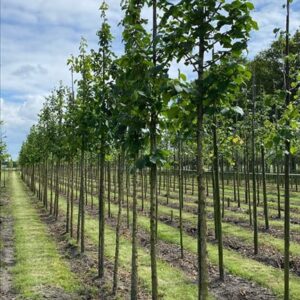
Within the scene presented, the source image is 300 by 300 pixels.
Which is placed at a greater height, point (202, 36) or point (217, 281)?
point (202, 36)

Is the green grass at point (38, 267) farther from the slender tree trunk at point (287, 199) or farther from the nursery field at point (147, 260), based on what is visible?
the slender tree trunk at point (287, 199)

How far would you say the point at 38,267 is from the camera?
12.9 metres

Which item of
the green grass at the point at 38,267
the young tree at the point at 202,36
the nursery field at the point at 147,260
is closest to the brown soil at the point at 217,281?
the nursery field at the point at 147,260

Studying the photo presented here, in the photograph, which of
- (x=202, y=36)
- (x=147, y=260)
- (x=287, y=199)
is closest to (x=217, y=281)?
(x=147, y=260)

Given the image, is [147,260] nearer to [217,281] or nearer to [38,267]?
[217,281]

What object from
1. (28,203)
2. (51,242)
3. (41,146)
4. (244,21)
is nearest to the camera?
(244,21)

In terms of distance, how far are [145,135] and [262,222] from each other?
1403 centimetres

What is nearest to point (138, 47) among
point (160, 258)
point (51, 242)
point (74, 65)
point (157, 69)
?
point (157, 69)

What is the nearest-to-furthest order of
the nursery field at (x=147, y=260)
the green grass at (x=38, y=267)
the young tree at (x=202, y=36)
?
the young tree at (x=202, y=36)
the nursery field at (x=147, y=260)
the green grass at (x=38, y=267)

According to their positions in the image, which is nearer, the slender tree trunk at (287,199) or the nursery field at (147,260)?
the slender tree trunk at (287,199)

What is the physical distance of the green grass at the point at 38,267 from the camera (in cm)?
1074

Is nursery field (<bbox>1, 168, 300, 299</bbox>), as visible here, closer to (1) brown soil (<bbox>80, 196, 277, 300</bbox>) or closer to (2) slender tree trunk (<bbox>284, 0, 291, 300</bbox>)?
(1) brown soil (<bbox>80, 196, 277, 300</bbox>)

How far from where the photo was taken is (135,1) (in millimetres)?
7004

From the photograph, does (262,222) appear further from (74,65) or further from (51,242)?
(74,65)
